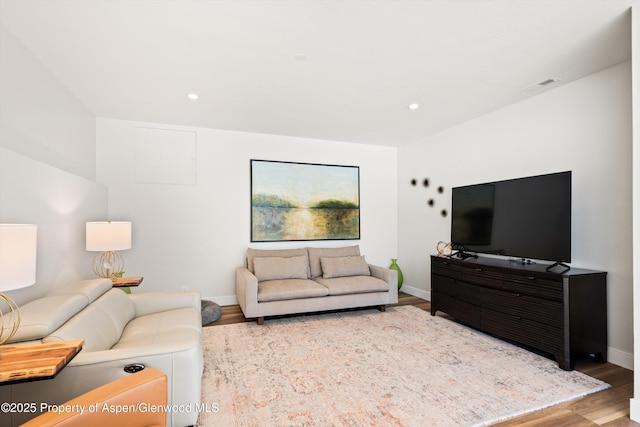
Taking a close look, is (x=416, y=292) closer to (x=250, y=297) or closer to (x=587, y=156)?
(x=250, y=297)

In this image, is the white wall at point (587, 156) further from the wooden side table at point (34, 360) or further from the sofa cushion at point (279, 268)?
the wooden side table at point (34, 360)

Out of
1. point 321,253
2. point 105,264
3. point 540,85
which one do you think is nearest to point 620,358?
point 540,85

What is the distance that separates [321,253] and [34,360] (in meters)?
3.72

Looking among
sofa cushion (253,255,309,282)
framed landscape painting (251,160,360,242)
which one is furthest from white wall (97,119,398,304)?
sofa cushion (253,255,309,282)

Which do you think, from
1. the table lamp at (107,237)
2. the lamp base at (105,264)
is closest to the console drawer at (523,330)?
the table lamp at (107,237)

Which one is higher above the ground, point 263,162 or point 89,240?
point 263,162

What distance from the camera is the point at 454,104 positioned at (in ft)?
12.3

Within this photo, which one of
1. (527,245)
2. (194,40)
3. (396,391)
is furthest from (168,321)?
(527,245)

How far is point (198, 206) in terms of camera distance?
4656 millimetres

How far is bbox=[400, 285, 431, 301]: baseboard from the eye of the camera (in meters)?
5.04

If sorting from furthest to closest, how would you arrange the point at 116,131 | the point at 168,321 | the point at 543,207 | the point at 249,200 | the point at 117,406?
1. the point at 249,200
2. the point at 116,131
3. the point at 543,207
4. the point at 168,321
5. the point at 117,406

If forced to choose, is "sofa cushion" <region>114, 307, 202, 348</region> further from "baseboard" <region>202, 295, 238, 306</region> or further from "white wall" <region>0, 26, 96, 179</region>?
"baseboard" <region>202, 295, 238, 306</region>

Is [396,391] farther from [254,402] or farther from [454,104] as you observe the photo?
[454,104]

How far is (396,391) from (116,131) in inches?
178
